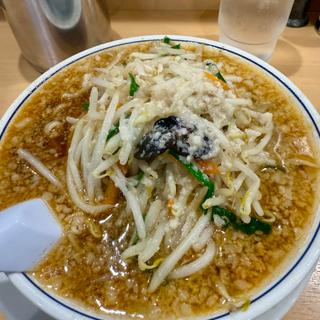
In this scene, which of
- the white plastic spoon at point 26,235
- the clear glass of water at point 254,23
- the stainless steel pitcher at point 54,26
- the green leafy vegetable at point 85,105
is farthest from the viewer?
the clear glass of water at point 254,23

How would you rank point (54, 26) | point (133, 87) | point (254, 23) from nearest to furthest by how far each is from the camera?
point (133, 87) < point (54, 26) < point (254, 23)

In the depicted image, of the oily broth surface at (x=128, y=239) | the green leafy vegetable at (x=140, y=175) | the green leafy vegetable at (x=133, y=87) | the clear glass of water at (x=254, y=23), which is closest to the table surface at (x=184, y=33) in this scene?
the clear glass of water at (x=254, y=23)

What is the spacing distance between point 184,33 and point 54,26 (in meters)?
0.66

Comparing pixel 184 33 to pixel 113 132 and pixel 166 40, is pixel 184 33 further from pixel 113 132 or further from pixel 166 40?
pixel 113 132

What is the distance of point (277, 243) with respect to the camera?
2.89ft

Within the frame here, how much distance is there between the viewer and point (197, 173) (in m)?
0.90

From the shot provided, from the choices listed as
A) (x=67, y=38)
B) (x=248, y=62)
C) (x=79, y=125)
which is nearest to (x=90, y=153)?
(x=79, y=125)

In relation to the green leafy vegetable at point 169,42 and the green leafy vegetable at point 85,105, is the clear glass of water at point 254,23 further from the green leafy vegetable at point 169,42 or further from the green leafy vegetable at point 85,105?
the green leafy vegetable at point 85,105

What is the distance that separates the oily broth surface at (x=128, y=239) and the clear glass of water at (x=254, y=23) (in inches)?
22.8

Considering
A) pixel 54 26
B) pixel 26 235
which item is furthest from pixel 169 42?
pixel 26 235

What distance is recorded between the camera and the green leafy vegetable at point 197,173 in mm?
902

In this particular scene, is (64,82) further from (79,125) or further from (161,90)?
(161,90)

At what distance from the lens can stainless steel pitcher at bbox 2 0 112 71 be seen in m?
1.43

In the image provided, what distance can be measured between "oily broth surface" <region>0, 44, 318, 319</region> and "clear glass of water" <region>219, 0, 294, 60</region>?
1.90 ft
